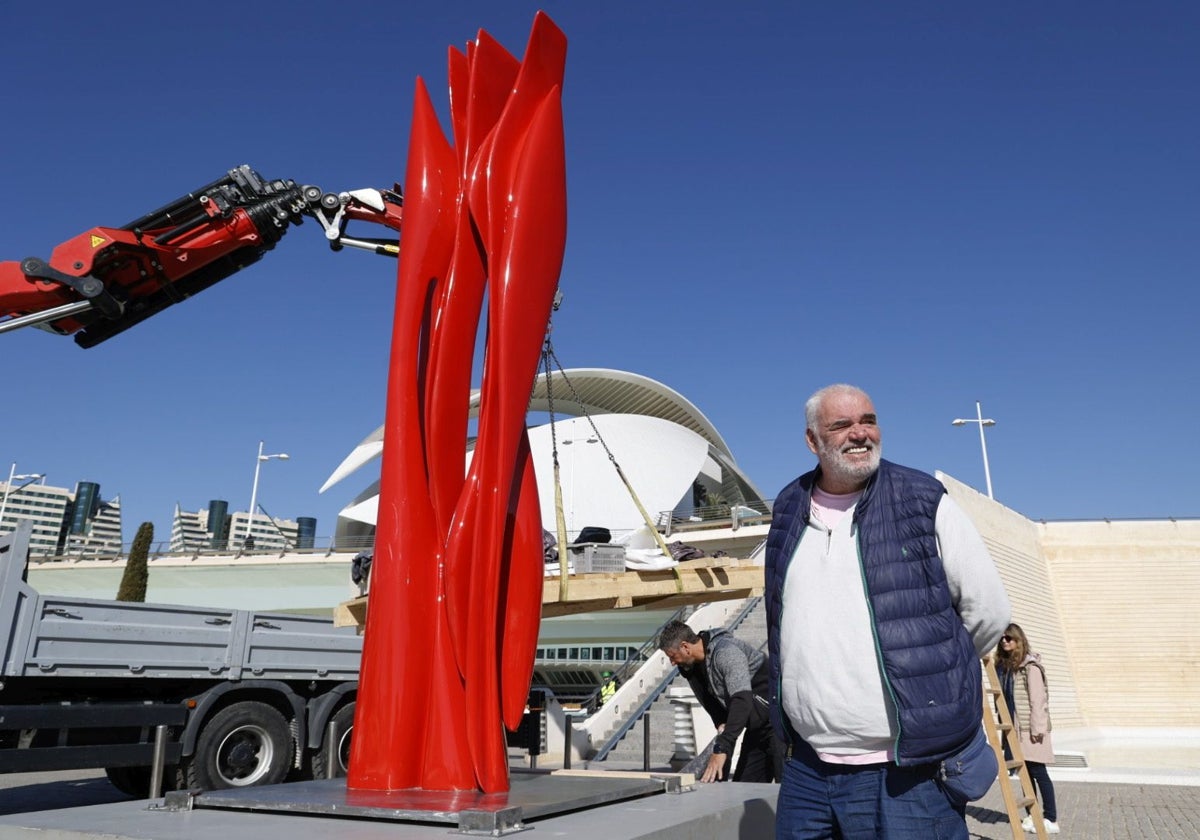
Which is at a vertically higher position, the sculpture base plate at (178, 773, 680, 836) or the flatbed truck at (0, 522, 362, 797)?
the flatbed truck at (0, 522, 362, 797)

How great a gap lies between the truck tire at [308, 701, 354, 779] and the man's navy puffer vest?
6667mm

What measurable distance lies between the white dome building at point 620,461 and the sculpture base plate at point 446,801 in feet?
71.5

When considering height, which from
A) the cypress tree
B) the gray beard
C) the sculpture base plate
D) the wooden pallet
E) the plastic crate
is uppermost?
the cypress tree

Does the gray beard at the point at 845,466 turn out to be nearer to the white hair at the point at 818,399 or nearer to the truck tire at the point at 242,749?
the white hair at the point at 818,399

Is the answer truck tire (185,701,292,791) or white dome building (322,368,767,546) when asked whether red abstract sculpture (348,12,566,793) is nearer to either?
truck tire (185,701,292,791)

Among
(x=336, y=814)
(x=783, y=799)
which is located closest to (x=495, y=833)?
(x=336, y=814)

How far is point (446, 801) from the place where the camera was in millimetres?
3506

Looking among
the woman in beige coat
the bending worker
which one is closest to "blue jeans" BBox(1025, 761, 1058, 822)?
the woman in beige coat

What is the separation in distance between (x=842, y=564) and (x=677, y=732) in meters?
8.36

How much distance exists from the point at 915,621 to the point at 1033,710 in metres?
5.61

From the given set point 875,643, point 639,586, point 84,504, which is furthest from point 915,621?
point 84,504

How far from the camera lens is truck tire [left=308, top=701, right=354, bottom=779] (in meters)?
8.14

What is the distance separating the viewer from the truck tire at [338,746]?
8141mm

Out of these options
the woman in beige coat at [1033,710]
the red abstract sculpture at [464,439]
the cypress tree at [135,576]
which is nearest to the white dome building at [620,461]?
the cypress tree at [135,576]
